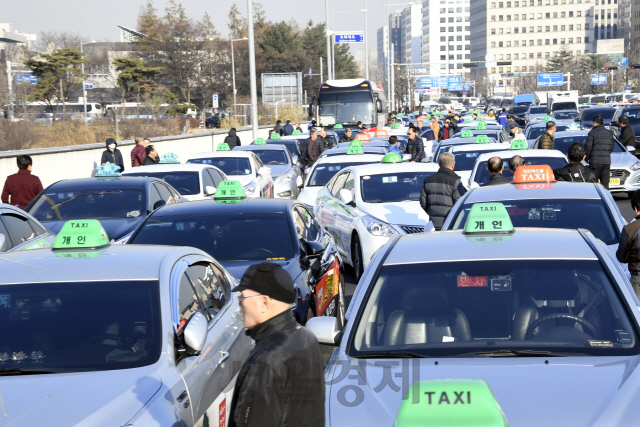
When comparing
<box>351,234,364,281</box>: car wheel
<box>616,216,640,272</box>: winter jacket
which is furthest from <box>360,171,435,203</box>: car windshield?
<box>616,216,640,272</box>: winter jacket

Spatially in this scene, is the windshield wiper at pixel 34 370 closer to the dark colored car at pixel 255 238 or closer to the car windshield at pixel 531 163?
the dark colored car at pixel 255 238

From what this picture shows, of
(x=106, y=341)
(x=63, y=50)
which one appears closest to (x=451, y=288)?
(x=106, y=341)

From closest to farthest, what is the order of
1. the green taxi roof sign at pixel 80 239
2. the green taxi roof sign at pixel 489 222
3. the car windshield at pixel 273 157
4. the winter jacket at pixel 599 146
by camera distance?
1. the green taxi roof sign at pixel 489 222
2. the green taxi roof sign at pixel 80 239
3. the winter jacket at pixel 599 146
4. the car windshield at pixel 273 157

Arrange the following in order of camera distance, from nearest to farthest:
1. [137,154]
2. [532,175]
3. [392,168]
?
[532,175]
[392,168]
[137,154]

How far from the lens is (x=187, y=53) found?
89688mm

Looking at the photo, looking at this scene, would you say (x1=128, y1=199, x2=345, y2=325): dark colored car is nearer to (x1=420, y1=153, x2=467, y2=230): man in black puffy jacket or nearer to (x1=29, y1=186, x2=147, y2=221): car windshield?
(x1=420, y1=153, x2=467, y2=230): man in black puffy jacket

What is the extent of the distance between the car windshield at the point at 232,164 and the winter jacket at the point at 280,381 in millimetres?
15602

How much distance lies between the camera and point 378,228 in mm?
11266

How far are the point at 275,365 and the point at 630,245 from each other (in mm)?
4488

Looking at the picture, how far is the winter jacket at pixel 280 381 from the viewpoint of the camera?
9.40 feet

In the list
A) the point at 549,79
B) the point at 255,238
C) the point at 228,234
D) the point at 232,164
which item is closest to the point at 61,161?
the point at 232,164

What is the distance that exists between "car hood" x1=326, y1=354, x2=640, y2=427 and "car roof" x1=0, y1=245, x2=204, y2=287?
145 centimetres

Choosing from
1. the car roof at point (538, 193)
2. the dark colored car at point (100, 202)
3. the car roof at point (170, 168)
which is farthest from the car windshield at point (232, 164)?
the car roof at point (538, 193)

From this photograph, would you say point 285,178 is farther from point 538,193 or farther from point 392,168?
point 538,193
